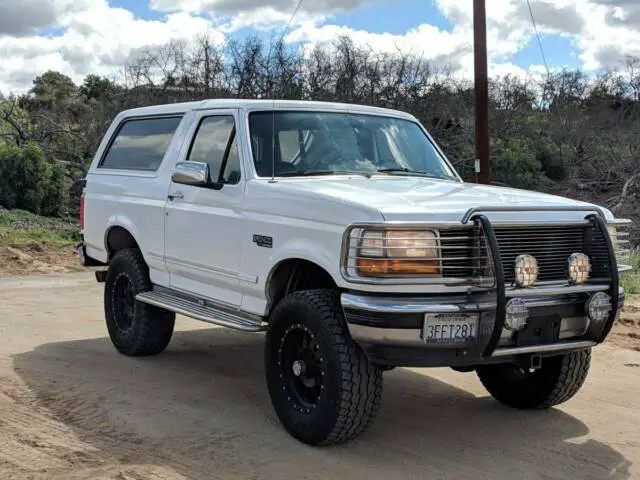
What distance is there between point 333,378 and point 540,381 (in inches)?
72.2

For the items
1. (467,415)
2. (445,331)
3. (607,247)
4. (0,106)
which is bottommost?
(467,415)

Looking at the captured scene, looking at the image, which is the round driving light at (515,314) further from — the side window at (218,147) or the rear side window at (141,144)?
the rear side window at (141,144)

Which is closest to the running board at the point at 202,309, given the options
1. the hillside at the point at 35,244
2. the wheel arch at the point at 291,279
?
the wheel arch at the point at 291,279

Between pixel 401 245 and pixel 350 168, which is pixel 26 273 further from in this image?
pixel 401 245

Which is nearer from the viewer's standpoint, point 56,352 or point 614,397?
point 614,397

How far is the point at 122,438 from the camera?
507 cm

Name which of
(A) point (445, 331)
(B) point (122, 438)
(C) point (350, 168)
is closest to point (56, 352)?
(B) point (122, 438)

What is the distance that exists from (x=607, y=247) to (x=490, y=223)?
87 centimetres

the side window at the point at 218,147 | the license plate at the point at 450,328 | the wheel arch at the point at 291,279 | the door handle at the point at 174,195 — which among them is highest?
Answer: the side window at the point at 218,147

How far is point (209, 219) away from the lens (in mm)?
5938

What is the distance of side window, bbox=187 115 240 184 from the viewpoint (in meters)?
5.96

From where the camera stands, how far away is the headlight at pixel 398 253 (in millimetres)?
4414

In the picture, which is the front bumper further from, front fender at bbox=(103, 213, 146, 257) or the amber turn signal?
front fender at bbox=(103, 213, 146, 257)

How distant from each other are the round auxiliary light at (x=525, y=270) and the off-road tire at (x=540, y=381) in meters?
0.98
